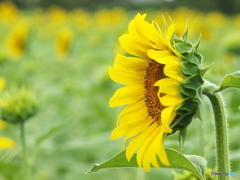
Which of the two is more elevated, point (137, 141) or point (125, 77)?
point (125, 77)

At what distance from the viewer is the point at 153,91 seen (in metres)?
0.87

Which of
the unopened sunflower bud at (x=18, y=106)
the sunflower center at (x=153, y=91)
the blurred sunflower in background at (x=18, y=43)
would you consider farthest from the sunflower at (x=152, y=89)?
the blurred sunflower in background at (x=18, y=43)

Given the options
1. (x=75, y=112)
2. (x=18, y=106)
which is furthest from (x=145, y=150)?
(x=75, y=112)

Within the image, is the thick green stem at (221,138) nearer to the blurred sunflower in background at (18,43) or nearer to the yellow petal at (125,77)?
the yellow petal at (125,77)

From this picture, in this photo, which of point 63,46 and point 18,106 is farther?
point 63,46

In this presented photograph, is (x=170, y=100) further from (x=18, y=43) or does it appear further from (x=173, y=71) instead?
(x=18, y=43)

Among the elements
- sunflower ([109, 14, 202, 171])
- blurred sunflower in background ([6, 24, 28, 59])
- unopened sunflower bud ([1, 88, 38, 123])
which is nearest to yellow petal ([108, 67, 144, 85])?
sunflower ([109, 14, 202, 171])

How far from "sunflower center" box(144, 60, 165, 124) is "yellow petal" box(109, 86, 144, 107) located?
2cm

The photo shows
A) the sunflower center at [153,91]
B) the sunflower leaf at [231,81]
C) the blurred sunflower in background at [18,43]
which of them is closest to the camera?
the sunflower leaf at [231,81]

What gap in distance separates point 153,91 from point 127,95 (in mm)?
50

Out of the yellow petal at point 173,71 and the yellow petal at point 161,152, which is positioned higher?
the yellow petal at point 173,71

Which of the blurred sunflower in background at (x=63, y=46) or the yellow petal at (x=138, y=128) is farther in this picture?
the blurred sunflower in background at (x=63, y=46)

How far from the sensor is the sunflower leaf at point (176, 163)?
0.78 meters

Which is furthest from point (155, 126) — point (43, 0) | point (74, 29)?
point (43, 0)
